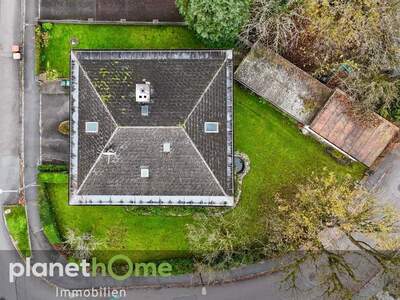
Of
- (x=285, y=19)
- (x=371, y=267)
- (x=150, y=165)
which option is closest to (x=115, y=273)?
(x=150, y=165)

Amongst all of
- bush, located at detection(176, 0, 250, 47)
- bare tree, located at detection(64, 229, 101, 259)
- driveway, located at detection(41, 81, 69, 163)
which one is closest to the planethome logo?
bare tree, located at detection(64, 229, 101, 259)

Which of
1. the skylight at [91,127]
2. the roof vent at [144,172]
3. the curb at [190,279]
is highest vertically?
the skylight at [91,127]

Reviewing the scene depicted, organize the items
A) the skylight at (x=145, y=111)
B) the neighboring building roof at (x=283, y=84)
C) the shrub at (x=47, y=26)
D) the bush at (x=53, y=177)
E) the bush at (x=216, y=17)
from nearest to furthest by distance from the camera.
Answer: the skylight at (x=145, y=111)
the bush at (x=216, y=17)
the neighboring building roof at (x=283, y=84)
the bush at (x=53, y=177)
the shrub at (x=47, y=26)

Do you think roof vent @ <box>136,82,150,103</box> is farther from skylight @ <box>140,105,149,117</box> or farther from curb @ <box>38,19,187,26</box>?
curb @ <box>38,19,187,26</box>

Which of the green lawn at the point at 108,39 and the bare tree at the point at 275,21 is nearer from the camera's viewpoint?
the bare tree at the point at 275,21

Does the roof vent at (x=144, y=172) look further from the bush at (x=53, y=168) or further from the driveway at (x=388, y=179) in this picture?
the driveway at (x=388, y=179)

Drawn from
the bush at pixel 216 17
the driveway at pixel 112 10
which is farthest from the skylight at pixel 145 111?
the driveway at pixel 112 10
